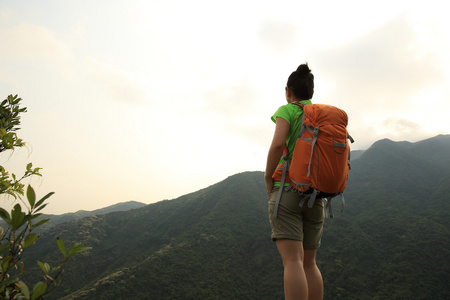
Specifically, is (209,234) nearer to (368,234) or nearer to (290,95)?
(368,234)

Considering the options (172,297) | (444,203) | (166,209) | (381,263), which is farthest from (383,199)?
(166,209)

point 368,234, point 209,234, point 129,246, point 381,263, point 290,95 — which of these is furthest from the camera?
point 129,246

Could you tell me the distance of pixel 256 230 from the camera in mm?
31312

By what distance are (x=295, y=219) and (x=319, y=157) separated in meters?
0.66

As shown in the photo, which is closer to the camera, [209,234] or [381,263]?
[381,263]

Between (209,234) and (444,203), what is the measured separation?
30326 mm

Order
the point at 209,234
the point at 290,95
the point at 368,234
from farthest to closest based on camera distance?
1. the point at 209,234
2. the point at 368,234
3. the point at 290,95

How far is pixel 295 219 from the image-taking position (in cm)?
241

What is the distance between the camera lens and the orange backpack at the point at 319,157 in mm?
2277

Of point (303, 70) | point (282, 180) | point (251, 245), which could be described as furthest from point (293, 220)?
point (251, 245)

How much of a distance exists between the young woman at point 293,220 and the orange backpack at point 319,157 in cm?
10

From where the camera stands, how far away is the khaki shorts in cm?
236

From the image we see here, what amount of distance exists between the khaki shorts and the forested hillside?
814 inches

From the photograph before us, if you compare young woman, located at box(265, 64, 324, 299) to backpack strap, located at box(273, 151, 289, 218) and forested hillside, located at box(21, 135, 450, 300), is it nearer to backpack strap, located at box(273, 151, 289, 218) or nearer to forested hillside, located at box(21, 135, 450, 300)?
backpack strap, located at box(273, 151, 289, 218)
